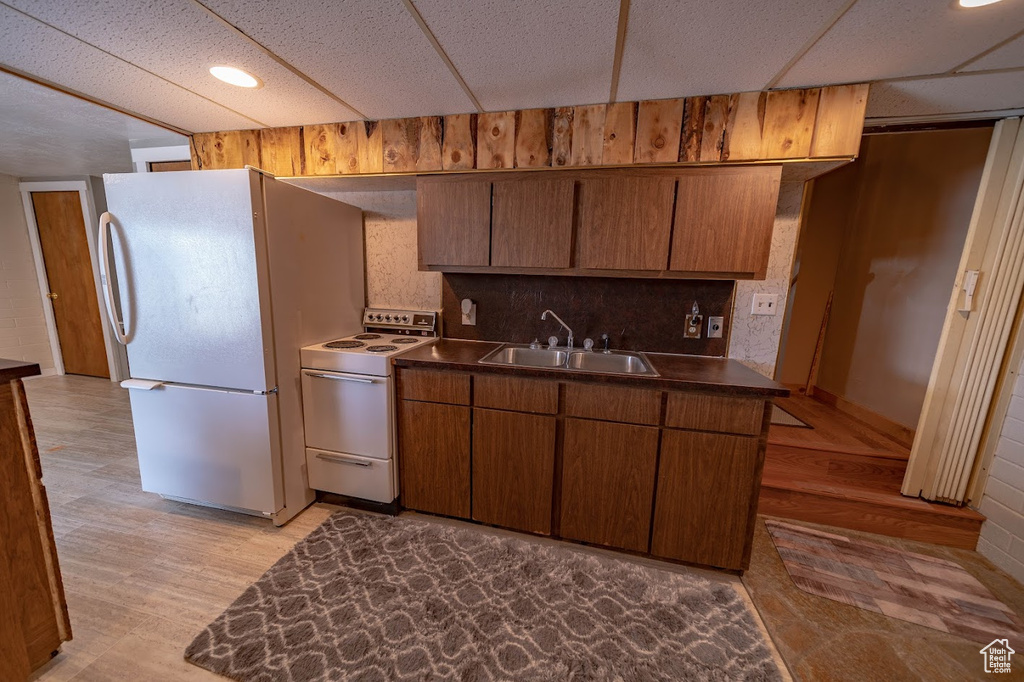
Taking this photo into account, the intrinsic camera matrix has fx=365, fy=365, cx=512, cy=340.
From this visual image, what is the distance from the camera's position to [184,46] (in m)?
1.50

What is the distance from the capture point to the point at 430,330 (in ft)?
8.16

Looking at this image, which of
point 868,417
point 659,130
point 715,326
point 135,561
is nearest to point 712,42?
point 659,130

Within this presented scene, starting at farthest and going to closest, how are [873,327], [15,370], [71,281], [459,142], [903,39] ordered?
[71,281] → [873,327] → [459,142] → [903,39] → [15,370]

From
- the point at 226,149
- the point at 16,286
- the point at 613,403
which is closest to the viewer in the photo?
the point at 613,403

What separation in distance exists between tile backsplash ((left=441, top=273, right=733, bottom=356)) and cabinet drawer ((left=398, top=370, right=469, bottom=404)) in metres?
0.61

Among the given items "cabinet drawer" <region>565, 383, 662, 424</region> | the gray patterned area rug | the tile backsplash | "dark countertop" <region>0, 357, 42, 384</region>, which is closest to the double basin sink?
the tile backsplash

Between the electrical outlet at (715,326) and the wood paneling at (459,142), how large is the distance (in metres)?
1.63

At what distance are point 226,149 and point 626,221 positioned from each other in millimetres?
2621

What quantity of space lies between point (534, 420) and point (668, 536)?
83cm

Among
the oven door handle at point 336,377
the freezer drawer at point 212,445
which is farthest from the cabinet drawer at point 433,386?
the freezer drawer at point 212,445

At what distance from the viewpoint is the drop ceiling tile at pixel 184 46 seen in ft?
4.23

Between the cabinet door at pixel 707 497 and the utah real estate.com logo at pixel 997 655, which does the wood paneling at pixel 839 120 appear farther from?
the utah real estate.com logo at pixel 997 655

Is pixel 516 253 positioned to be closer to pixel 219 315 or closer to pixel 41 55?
pixel 219 315

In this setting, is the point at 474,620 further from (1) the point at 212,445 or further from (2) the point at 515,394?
(1) the point at 212,445
